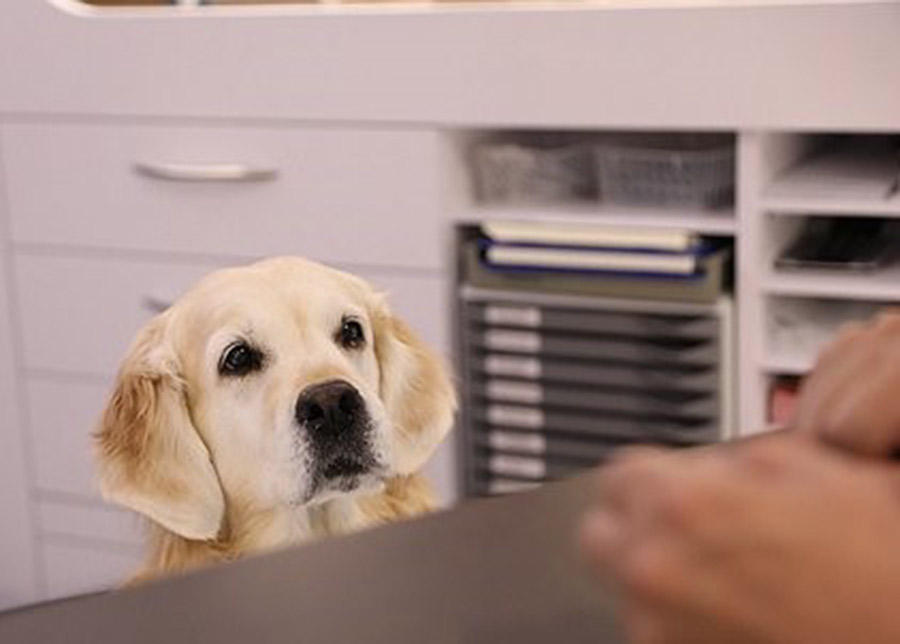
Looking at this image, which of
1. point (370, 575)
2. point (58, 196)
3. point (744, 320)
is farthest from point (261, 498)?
point (58, 196)

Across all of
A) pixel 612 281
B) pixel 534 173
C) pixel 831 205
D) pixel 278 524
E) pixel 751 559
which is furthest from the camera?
pixel 534 173

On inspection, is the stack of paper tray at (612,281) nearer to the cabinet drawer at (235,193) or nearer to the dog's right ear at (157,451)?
the cabinet drawer at (235,193)

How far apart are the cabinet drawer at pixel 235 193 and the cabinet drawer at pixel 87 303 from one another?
0.03 metres

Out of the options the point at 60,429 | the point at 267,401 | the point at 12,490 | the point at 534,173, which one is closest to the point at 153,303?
the point at 60,429

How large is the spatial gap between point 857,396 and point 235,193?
5.62ft

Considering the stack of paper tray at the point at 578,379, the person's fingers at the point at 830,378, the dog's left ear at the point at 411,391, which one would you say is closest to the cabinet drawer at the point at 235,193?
the stack of paper tray at the point at 578,379

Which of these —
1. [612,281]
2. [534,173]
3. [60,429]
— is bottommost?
[60,429]

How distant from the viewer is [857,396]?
24 cm

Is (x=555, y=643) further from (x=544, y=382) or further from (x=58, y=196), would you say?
(x=58, y=196)

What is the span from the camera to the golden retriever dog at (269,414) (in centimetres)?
90

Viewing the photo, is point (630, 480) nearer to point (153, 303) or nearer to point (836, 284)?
point (836, 284)

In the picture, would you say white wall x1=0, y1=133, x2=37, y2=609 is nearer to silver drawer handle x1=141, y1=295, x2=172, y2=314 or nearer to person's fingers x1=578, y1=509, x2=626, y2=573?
silver drawer handle x1=141, y1=295, x2=172, y2=314

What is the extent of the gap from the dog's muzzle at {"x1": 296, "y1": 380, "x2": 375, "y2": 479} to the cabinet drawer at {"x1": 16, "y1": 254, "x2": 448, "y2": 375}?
1027mm

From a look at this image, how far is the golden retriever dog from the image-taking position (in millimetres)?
898
